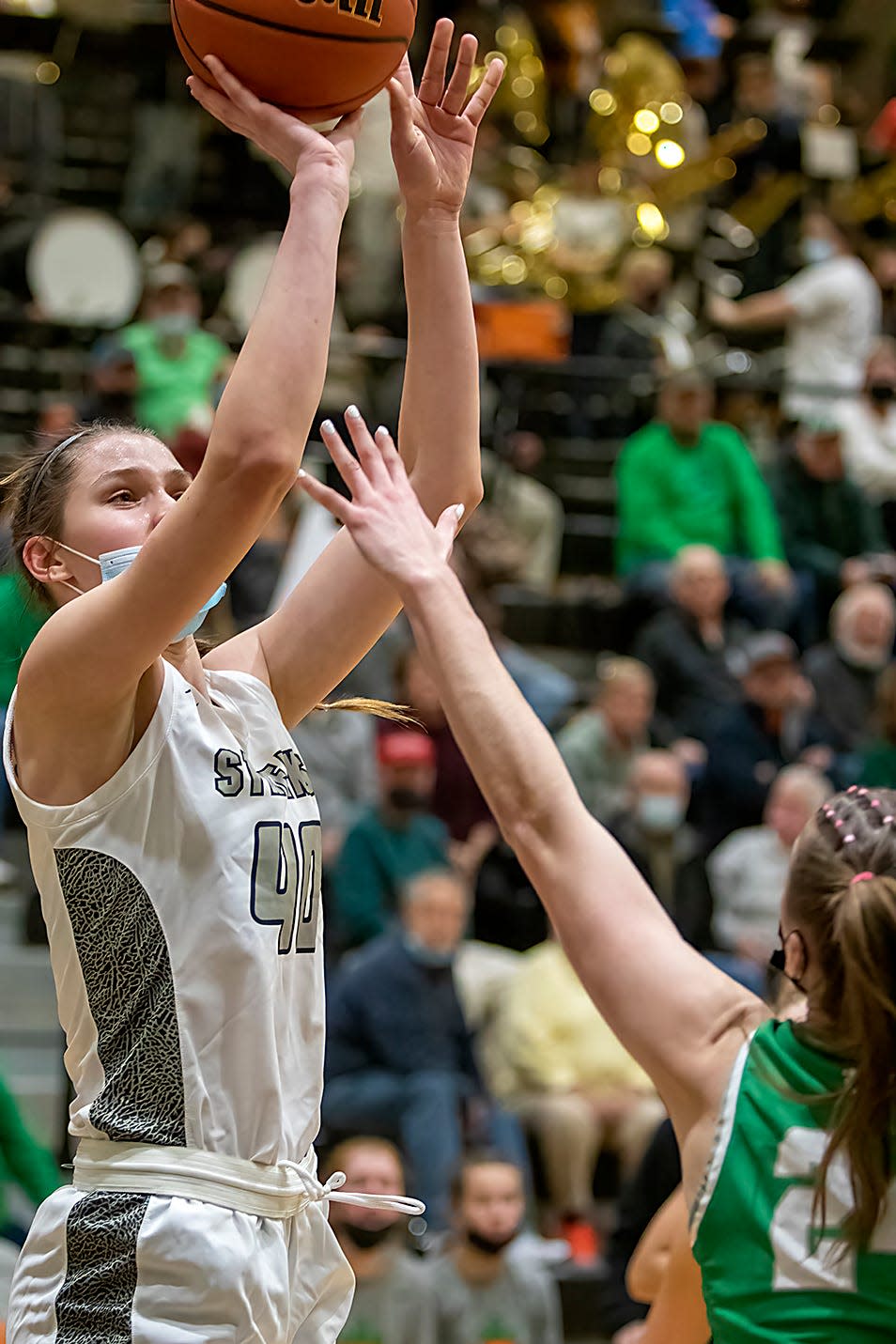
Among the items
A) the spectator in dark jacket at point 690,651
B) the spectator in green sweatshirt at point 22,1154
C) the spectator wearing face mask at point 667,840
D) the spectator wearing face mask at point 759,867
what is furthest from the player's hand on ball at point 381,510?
the spectator in dark jacket at point 690,651

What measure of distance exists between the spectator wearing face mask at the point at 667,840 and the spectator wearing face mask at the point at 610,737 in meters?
0.16

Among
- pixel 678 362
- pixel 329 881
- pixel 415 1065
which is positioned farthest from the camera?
pixel 678 362

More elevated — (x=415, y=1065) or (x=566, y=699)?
(x=566, y=699)

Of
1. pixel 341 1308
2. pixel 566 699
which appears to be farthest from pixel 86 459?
pixel 566 699

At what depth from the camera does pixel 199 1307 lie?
204 centimetres

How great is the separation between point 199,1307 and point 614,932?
25.4 inches

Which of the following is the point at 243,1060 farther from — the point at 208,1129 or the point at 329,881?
the point at 329,881

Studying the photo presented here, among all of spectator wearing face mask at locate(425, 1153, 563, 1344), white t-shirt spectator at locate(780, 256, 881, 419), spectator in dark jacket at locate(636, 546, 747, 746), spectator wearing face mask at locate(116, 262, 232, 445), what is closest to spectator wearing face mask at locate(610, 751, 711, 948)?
spectator in dark jacket at locate(636, 546, 747, 746)

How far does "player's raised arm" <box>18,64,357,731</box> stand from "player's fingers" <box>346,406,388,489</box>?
7 centimetres

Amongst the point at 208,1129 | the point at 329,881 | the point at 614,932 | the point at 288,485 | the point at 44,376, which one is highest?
the point at 44,376

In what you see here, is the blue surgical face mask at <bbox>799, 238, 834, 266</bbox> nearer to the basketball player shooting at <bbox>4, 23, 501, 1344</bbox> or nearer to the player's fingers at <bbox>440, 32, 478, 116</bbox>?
the player's fingers at <bbox>440, 32, 478, 116</bbox>

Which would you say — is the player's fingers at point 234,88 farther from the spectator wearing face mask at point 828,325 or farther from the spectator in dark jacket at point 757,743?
the spectator wearing face mask at point 828,325

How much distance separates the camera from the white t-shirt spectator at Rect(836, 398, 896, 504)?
10.0 meters

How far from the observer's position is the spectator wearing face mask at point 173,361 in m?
8.47
